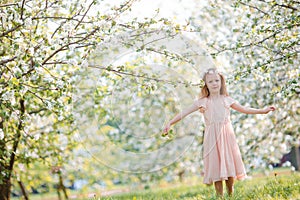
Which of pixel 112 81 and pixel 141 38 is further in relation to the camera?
pixel 112 81

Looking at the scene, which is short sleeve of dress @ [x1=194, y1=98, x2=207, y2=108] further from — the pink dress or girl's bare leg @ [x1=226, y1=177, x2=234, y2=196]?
girl's bare leg @ [x1=226, y1=177, x2=234, y2=196]

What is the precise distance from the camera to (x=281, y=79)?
8.50 metres

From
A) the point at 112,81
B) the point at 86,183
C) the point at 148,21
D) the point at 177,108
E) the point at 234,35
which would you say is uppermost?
the point at 234,35

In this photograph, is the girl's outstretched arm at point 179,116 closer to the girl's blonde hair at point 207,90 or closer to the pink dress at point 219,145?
the pink dress at point 219,145

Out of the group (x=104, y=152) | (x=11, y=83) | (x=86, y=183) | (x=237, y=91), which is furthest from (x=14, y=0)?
(x=86, y=183)

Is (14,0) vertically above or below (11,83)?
above

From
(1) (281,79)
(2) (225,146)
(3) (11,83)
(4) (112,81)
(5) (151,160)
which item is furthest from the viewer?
(1) (281,79)

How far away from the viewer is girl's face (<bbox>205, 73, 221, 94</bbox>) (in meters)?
5.57

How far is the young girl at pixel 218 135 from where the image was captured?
17.7ft

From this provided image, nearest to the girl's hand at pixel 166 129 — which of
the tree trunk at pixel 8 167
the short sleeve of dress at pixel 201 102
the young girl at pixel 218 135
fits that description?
the young girl at pixel 218 135

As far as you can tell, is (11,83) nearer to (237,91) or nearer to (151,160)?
(151,160)

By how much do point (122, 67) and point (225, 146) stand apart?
1388mm

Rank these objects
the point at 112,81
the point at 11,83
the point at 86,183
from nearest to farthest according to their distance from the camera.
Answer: the point at 11,83
the point at 112,81
the point at 86,183

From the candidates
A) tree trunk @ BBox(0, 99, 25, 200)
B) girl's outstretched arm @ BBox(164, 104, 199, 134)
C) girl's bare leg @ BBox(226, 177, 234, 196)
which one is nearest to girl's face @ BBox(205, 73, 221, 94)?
girl's outstretched arm @ BBox(164, 104, 199, 134)
